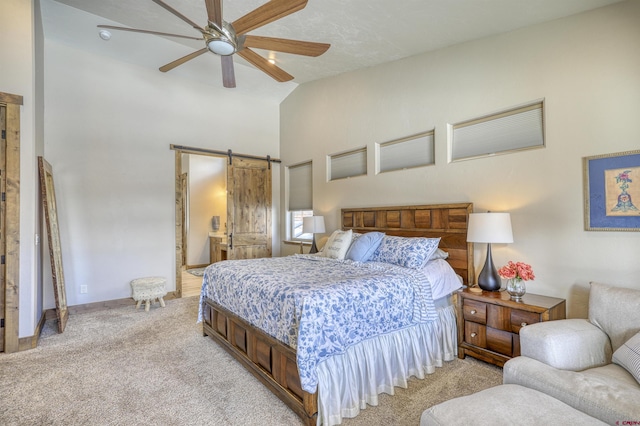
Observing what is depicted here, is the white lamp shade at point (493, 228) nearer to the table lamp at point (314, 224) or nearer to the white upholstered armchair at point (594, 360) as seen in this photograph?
the white upholstered armchair at point (594, 360)

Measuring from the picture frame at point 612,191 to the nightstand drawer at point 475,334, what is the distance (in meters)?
1.23

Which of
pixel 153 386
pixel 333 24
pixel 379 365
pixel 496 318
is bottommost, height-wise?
pixel 153 386

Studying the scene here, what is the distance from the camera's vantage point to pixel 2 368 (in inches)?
105

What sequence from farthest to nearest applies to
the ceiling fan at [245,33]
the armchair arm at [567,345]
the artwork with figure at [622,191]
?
the artwork with figure at [622,191] → the ceiling fan at [245,33] → the armchair arm at [567,345]

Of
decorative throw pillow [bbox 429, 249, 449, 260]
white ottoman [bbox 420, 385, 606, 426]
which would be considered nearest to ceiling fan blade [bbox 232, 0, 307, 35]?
white ottoman [bbox 420, 385, 606, 426]

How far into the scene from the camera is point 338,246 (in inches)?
145

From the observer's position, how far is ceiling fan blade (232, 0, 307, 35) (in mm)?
2037

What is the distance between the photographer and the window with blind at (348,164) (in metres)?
4.65

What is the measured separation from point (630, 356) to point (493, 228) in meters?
1.29

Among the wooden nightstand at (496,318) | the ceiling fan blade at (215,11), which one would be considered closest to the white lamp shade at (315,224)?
the wooden nightstand at (496,318)

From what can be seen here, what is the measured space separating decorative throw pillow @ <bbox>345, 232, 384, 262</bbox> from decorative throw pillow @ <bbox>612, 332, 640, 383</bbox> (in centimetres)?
207

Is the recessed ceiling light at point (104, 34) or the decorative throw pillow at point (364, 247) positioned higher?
the recessed ceiling light at point (104, 34)

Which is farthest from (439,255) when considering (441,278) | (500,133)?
(500,133)

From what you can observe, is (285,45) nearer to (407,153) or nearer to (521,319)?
(407,153)
